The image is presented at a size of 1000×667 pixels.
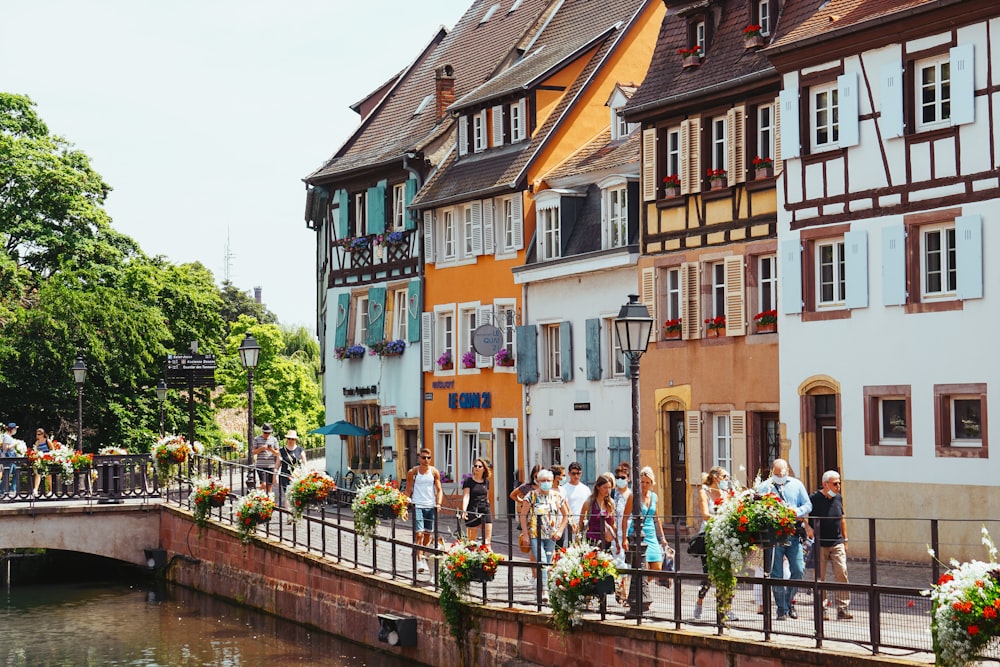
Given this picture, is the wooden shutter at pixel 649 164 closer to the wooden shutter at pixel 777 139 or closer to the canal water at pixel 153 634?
the wooden shutter at pixel 777 139

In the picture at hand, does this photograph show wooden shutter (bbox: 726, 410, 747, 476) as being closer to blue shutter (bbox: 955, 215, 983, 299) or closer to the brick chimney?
blue shutter (bbox: 955, 215, 983, 299)

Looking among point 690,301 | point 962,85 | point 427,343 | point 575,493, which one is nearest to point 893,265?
point 962,85

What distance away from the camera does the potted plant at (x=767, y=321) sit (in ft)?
96.9

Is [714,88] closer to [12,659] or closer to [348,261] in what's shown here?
[12,659]

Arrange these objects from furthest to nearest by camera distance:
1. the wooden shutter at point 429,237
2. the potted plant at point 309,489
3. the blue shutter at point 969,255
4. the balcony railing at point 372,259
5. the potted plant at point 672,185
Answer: the balcony railing at point 372,259
the wooden shutter at point 429,237
the potted plant at point 672,185
the potted plant at point 309,489
the blue shutter at point 969,255

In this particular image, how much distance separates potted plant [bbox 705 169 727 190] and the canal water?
1018cm

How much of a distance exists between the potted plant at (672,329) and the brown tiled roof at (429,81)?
13.3m

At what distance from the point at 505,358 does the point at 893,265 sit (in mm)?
13819

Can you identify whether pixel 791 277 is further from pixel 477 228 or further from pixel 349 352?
pixel 349 352

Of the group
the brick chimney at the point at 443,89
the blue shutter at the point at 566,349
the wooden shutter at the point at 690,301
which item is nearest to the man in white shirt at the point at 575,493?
the wooden shutter at the point at 690,301

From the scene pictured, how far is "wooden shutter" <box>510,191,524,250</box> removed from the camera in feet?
127

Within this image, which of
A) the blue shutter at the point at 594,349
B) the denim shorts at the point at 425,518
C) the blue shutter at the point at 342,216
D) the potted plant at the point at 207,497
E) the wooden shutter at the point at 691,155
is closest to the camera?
the denim shorts at the point at 425,518

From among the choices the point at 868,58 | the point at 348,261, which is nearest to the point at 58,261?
the point at 348,261

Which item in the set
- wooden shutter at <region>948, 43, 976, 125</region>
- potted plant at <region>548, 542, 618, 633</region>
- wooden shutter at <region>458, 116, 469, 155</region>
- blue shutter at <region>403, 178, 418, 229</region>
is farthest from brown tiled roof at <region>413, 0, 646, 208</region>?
potted plant at <region>548, 542, 618, 633</region>
